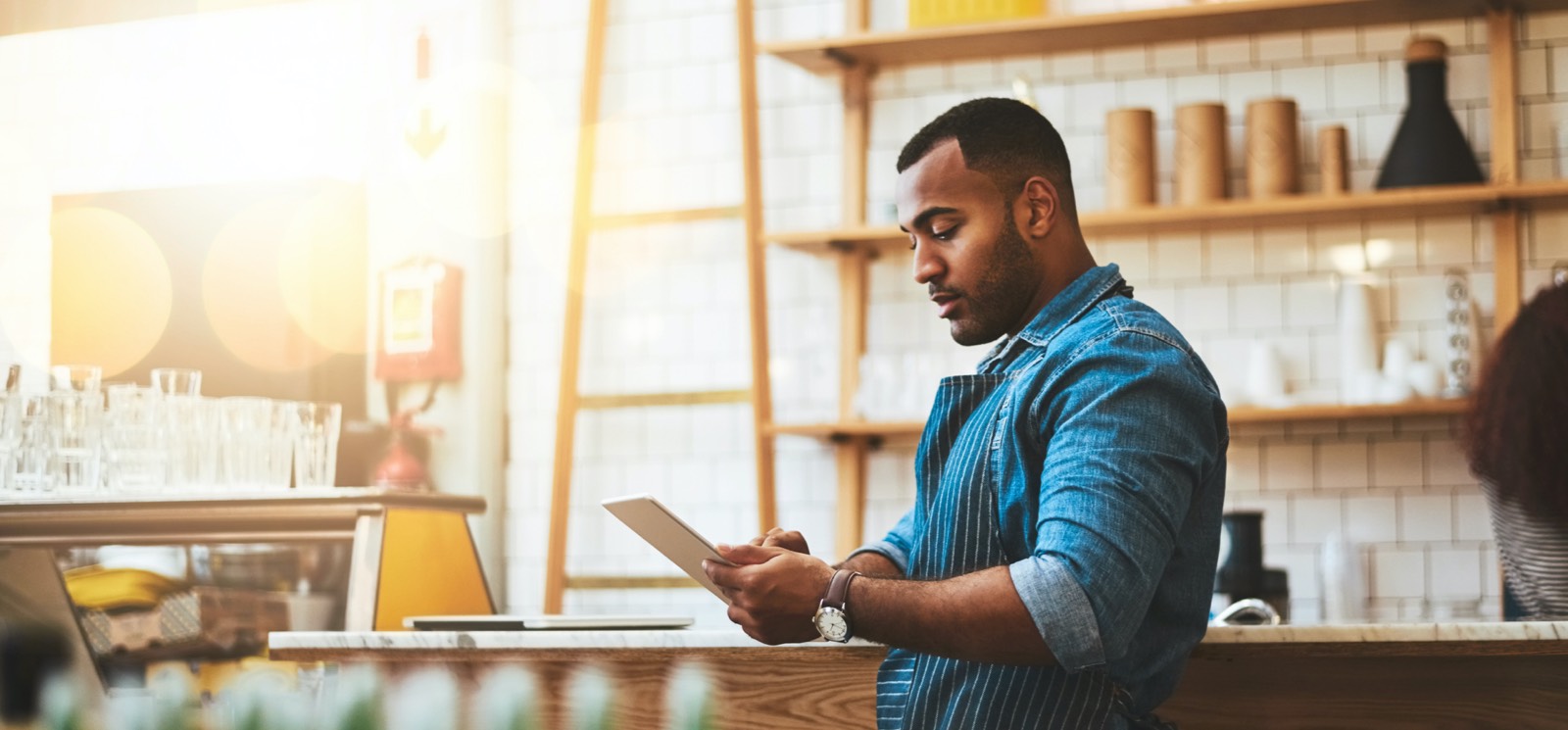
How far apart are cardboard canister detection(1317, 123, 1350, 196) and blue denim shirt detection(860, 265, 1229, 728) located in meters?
2.54

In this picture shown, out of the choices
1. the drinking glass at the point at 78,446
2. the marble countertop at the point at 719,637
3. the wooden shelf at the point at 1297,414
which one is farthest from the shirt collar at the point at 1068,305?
the wooden shelf at the point at 1297,414

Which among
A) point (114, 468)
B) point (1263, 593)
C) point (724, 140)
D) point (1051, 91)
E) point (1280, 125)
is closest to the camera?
point (114, 468)

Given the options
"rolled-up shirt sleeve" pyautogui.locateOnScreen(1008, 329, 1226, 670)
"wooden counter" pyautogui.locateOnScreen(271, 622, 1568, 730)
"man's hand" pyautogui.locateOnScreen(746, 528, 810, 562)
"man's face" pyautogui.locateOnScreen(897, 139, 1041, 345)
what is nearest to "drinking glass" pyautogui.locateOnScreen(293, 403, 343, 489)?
"wooden counter" pyautogui.locateOnScreen(271, 622, 1568, 730)

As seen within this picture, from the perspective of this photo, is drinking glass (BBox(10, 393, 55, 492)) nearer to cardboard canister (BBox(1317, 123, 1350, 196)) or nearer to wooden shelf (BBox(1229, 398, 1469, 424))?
wooden shelf (BBox(1229, 398, 1469, 424))

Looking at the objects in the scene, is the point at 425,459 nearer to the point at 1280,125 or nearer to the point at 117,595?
the point at 117,595

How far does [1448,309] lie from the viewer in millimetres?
4012

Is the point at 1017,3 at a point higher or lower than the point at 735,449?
higher

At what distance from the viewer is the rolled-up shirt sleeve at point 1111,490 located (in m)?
1.38

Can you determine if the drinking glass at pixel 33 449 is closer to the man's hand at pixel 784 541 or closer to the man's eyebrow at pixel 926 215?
the man's hand at pixel 784 541

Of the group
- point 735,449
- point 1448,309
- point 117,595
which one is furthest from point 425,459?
point 1448,309

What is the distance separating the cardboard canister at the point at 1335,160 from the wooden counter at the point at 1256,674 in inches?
86.7

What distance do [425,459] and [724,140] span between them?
1.31m

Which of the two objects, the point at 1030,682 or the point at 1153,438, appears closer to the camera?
the point at 1153,438

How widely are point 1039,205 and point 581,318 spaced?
3.12 metres
